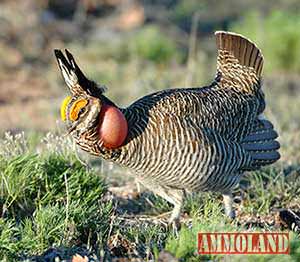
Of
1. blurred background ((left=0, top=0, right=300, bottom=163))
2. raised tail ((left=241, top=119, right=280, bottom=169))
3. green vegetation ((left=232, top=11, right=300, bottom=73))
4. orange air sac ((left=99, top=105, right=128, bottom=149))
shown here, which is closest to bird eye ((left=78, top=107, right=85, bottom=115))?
orange air sac ((left=99, top=105, right=128, bottom=149))

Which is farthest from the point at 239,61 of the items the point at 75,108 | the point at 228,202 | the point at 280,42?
the point at 280,42

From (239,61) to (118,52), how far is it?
8.15 meters

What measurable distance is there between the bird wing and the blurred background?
2.76 m

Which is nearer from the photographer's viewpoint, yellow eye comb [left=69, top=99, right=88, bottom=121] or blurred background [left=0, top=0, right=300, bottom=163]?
yellow eye comb [left=69, top=99, right=88, bottom=121]

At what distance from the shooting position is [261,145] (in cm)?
545

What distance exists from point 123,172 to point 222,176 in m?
1.98

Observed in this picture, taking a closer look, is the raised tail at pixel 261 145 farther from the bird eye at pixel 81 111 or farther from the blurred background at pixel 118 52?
the blurred background at pixel 118 52

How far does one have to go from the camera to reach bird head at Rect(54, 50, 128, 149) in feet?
15.1

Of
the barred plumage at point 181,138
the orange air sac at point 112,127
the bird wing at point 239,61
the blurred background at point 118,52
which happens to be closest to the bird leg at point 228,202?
the barred plumage at point 181,138

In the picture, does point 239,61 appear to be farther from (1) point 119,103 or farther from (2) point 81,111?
(1) point 119,103

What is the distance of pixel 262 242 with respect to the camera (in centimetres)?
387

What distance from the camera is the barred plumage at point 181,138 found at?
4676mm

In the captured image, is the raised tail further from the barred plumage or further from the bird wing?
the bird wing

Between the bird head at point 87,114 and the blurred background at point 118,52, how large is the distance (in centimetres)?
410
